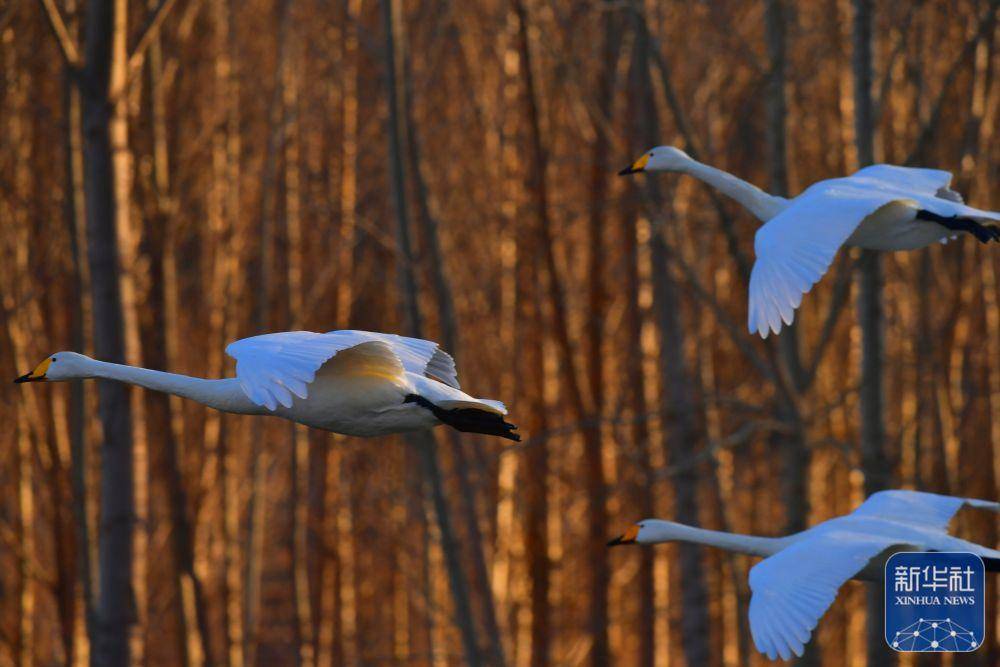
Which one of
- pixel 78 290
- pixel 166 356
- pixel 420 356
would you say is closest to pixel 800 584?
pixel 420 356

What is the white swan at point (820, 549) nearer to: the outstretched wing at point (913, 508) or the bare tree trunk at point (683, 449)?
the outstretched wing at point (913, 508)

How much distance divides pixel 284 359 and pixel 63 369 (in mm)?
1831

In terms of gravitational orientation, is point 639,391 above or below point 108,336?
below

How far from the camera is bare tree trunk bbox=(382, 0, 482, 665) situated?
9.02 meters

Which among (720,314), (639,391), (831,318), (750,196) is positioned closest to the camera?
(750,196)

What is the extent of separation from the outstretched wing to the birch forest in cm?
184

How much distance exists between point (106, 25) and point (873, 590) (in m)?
5.57

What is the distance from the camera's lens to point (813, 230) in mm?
5773

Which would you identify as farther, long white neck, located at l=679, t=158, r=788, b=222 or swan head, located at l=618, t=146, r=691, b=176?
swan head, located at l=618, t=146, r=691, b=176

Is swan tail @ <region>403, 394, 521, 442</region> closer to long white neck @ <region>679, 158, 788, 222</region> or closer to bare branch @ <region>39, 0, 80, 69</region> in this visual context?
long white neck @ <region>679, 158, 788, 222</region>

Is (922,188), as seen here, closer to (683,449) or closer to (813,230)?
(813,230)

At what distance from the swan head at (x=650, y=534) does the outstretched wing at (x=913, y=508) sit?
99 centimetres

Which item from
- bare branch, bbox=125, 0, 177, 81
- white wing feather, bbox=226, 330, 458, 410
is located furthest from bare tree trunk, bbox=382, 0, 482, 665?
white wing feather, bbox=226, 330, 458, 410

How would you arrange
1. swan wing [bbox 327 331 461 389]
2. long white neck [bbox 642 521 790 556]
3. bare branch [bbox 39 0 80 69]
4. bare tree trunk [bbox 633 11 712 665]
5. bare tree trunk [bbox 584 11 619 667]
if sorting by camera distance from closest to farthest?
swan wing [bbox 327 331 461 389] < long white neck [bbox 642 521 790 556] < bare branch [bbox 39 0 80 69] < bare tree trunk [bbox 633 11 712 665] < bare tree trunk [bbox 584 11 619 667]
